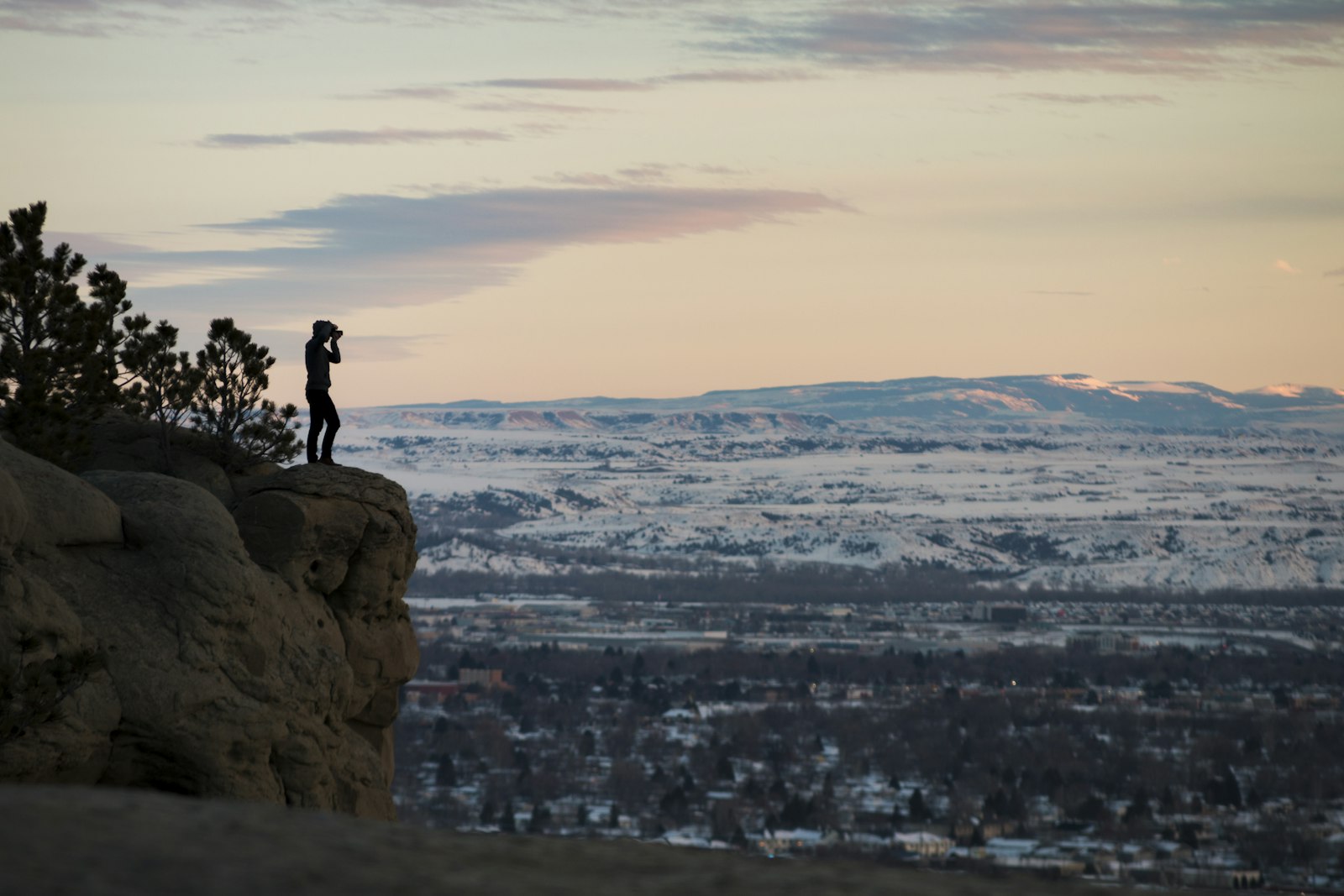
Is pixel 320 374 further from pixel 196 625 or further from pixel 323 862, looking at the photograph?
pixel 323 862

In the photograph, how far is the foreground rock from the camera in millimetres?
10945

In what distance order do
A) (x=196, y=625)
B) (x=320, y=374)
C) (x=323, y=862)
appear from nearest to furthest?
(x=323, y=862) → (x=196, y=625) → (x=320, y=374)

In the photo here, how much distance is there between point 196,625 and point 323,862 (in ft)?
39.4

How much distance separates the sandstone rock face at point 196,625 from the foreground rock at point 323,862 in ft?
26.5

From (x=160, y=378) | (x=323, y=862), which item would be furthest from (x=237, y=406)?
(x=323, y=862)

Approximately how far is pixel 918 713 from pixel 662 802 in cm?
4498

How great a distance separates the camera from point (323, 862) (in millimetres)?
11586

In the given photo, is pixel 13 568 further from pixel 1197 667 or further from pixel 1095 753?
pixel 1197 667

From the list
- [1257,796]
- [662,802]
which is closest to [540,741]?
[662,802]

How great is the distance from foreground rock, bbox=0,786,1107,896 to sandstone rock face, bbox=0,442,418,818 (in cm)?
808

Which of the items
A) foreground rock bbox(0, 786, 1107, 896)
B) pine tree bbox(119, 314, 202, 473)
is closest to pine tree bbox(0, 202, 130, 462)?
pine tree bbox(119, 314, 202, 473)

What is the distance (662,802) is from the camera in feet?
382

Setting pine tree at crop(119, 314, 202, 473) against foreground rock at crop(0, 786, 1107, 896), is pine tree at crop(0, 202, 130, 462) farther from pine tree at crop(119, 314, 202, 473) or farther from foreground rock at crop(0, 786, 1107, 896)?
foreground rock at crop(0, 786, 1107, 896)

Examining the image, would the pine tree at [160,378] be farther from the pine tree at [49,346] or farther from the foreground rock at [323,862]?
the foreground rock at [323,862]
